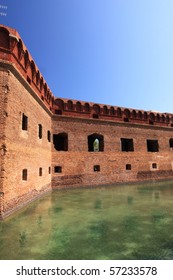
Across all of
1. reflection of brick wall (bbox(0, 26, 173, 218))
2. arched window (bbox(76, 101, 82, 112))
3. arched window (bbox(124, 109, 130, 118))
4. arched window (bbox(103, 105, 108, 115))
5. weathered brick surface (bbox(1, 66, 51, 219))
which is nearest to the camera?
weathered brick surface (bbox(1, 66, 51, 219))

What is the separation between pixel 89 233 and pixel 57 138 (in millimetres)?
11943

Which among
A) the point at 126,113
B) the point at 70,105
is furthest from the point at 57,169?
the point at 126,113

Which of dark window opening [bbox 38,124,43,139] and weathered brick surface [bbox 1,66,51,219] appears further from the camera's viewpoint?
dark window opening [bbox 38,124,43,139]

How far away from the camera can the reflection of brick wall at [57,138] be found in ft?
23.5

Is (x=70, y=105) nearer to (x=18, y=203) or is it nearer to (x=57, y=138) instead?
(x=57, y=138)

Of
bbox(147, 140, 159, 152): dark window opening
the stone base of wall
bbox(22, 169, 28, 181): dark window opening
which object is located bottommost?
the stone base of wall

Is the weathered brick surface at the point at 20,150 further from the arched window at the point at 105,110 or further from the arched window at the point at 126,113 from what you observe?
the arched window at the point at 126,113

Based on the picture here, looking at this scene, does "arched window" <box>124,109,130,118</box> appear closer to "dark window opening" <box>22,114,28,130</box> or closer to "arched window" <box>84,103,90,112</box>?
"arched window" <box>84,103,90,112</box>

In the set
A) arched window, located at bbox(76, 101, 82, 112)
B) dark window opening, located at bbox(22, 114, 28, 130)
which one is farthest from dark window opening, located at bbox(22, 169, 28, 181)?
arched window, located at bbox(76, 101, 82, 112)

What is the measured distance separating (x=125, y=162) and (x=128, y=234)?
448 inches

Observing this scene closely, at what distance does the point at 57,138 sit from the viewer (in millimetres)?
16469

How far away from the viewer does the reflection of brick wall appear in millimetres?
7148

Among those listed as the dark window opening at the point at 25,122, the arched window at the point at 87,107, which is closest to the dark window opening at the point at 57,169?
the arched window at the point at 87,107

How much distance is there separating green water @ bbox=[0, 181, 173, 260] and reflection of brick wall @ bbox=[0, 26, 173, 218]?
1.30 metres
